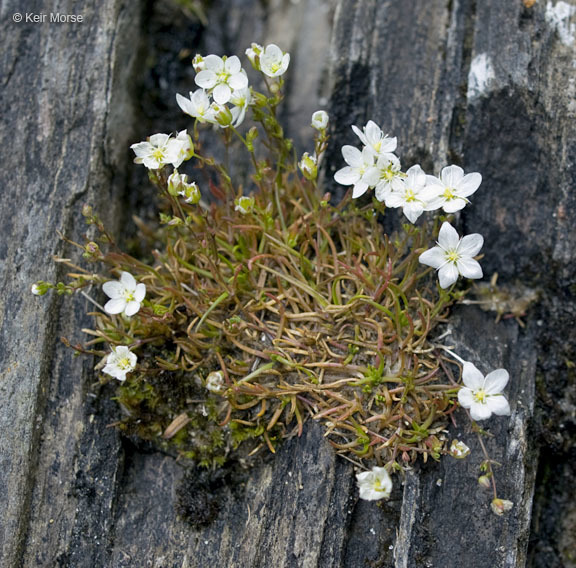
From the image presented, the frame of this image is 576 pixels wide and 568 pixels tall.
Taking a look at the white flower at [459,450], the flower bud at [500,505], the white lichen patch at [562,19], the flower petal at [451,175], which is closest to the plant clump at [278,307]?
the flower petal at [451,175]

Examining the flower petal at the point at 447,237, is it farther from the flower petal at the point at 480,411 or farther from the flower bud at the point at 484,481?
the flower bud at the point at 484,481

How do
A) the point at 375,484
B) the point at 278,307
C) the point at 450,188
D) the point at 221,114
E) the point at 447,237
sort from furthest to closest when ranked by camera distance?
the point at 278,307, the point at 221,114, the point at 450,188, the point at 447,237, the point at 375,484

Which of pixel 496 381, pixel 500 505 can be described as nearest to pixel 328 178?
pixel 496 381

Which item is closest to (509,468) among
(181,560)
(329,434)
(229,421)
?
(329,434)

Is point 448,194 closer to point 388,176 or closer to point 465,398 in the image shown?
point 388,176

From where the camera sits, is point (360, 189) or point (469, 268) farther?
point (360, 189)

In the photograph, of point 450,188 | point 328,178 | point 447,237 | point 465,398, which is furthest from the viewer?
point 328,178

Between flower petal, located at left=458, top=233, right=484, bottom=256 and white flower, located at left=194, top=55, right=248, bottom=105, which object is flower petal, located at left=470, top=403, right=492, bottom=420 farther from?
white flower, located at left=194, top=55, right=248, bottom=105
